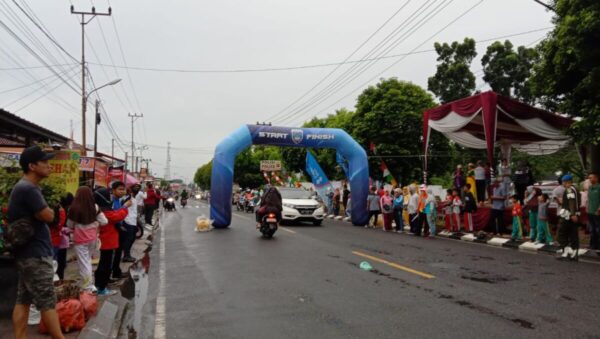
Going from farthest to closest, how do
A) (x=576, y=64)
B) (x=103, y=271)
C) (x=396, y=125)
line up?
(x=396, y=125)
(x=576, y=64)
(x=103, y=271)

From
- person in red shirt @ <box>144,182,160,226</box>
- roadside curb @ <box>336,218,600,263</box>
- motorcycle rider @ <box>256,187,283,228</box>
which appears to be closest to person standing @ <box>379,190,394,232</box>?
roadside curb @ <box>336,218,600,263</box>

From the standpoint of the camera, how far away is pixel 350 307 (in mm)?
6227

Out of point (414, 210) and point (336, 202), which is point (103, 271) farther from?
point (336, 202)

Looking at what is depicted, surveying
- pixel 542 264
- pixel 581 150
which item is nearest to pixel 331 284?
pixel 542 264

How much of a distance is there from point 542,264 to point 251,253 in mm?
6404

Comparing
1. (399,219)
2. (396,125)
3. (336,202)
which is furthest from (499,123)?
(396,125)

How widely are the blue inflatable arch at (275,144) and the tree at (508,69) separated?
18625mm

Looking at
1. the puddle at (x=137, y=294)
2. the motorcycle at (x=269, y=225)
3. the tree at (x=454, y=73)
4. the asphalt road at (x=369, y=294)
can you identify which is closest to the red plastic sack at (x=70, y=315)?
the puddle at (x=137, y=294)

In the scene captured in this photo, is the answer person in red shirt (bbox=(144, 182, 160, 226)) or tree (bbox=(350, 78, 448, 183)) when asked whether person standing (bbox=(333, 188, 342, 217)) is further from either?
person in red shirt (bbox=(144, 182, 160, 226))

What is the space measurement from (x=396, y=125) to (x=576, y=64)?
68.6ft

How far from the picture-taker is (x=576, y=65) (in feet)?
41.4

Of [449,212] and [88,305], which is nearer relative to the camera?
[88,305]

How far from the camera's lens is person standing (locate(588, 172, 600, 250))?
10844mm

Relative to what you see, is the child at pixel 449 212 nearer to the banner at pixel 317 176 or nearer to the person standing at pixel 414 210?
the person standing at pixel 414 210
